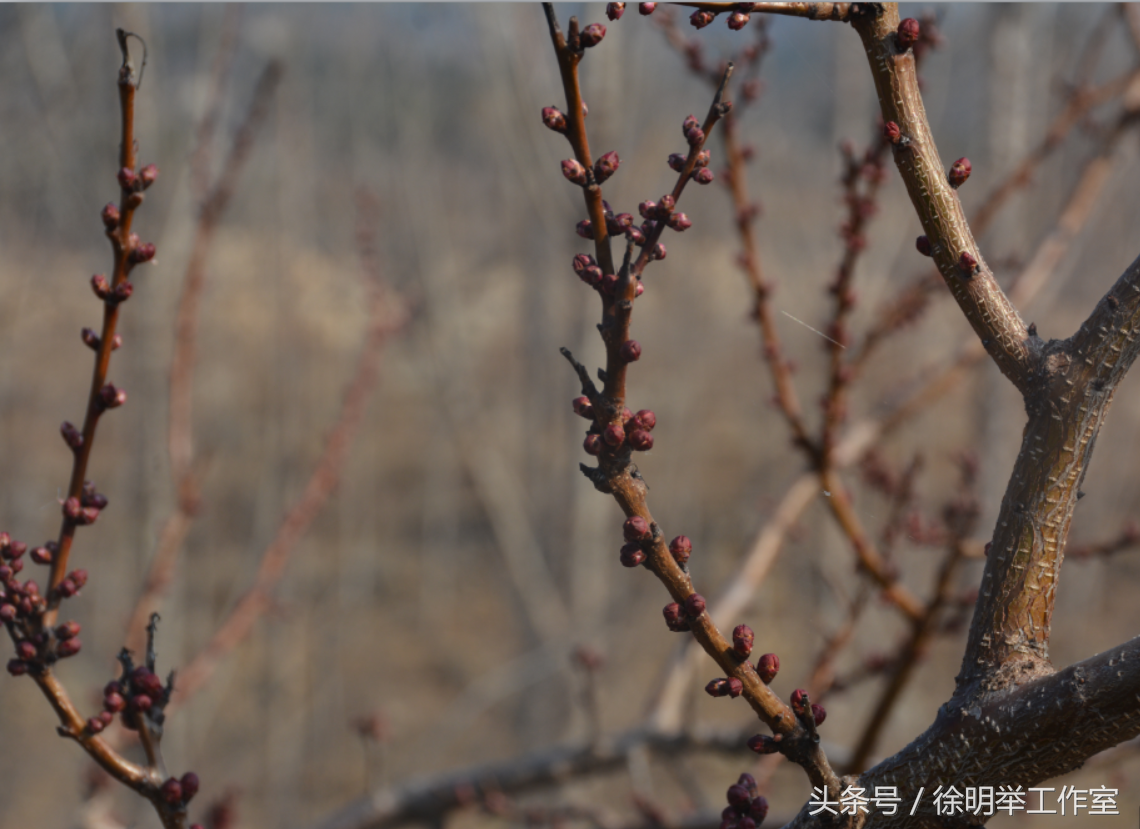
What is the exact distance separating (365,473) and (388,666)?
456 cm

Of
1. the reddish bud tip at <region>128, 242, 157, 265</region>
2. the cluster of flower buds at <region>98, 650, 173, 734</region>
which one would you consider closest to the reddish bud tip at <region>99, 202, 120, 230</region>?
the reddish bud tip at <region>128, 242, 157, 265</region>

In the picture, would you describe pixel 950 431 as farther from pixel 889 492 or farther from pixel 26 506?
pixel 889 492

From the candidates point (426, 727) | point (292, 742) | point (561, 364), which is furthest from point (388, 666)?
point (561, 364)

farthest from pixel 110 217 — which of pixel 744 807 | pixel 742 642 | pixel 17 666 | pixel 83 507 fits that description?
pixel 744 807

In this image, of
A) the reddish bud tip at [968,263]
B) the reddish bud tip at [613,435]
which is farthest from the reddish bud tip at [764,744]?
the reddish bud tip at [968,263]

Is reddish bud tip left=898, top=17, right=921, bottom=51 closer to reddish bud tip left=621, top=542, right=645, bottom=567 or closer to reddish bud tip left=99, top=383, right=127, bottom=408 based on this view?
reddish bud tip left=621, top=542, right=645, bottom=567

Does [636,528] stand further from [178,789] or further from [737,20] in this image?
[178,789]

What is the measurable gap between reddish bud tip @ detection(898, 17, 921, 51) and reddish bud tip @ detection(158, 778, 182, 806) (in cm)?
93

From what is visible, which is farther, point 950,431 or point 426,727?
point 950,431

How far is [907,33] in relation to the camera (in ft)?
2.37

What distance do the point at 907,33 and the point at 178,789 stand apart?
94cm

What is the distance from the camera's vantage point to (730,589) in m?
2.14

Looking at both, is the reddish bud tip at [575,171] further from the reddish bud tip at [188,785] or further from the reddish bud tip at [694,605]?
the reddish bud tip at [188,785]

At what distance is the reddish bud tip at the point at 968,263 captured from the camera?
2.47 ft
